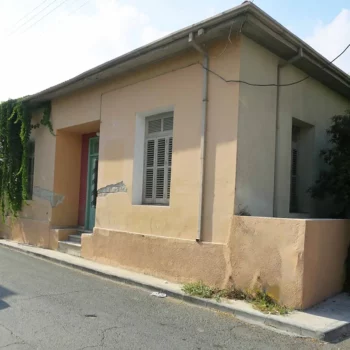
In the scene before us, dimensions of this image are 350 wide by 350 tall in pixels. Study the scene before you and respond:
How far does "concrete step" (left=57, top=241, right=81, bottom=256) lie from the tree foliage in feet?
19.0

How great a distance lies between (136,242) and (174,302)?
2.08 meters

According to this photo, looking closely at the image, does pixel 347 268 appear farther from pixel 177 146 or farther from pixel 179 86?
pixel 179 86

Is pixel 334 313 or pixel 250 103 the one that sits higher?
pixel 250 103

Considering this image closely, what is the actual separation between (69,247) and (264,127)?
5989 mm

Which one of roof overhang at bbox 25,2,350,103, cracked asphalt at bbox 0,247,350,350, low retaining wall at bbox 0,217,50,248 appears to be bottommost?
cracked asphalt at bbox 0,247,350,350

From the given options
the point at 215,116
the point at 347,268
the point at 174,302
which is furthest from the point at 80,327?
the point at 347,268

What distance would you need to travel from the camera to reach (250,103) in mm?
6875

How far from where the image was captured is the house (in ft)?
20.0

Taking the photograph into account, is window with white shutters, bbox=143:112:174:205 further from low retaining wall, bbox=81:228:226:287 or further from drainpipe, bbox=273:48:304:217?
drainpipe, bbox=273:48:304:217

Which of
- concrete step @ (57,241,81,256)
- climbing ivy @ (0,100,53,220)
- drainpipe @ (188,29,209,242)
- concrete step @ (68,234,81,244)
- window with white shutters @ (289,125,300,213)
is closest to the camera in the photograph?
drainpipe @ (188,29,209,242)

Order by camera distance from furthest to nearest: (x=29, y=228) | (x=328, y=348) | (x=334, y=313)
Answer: (x=29, y=228) → (x=334, y=313) → (x=328, y=348)

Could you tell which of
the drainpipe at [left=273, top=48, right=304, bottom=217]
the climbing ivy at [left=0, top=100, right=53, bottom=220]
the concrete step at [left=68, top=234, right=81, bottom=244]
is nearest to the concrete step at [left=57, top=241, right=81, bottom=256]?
the concrete step at [left=68, top=234, right=81, bottom=244]

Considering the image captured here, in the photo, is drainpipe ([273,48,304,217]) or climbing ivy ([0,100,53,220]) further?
climbing ivy ([0,100,53,220])

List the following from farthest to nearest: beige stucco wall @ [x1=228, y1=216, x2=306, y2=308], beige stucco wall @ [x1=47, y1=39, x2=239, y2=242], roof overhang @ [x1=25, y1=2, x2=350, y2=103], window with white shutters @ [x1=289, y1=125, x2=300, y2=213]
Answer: window with white shutters @ [x1=289, y1=125, x2=300, y2=213] < beige stucco wall @ [x1=47, y1=39, x2=239, y2=242] < roof overhang @ [x1=25, y1=2, x2=350, y2=103] < beige stucco wall @ [x1=228, y1=216, x2=306, y2=308]
